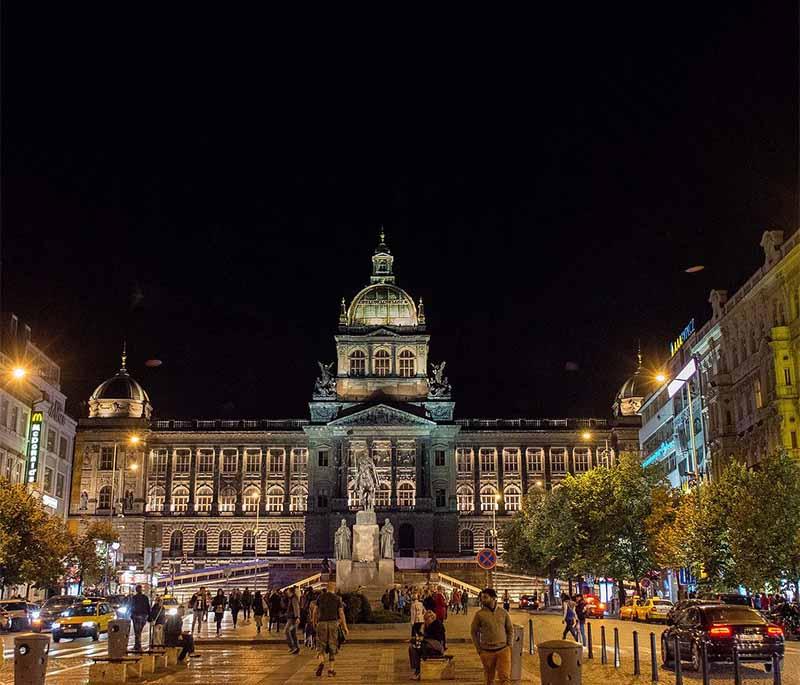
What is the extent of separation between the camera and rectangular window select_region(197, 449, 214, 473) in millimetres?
138500

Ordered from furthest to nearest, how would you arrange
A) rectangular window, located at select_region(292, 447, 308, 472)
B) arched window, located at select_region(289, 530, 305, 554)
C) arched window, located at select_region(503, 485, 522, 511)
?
rectangular window, located at select_region(292, 447, 308, 472) < arched window, located at select_region(503, 485, 522, 511) < arched window, located at select_region(289, 530, 305, 554)

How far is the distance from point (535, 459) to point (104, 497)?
190ft

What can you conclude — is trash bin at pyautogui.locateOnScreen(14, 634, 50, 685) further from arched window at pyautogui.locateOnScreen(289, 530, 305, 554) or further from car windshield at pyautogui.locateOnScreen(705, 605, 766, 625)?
arched window at pyautogui.locateOnScreen(289, 530, 305, 554)

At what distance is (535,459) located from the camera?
138750mm

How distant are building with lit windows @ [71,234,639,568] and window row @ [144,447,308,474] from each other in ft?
0.57

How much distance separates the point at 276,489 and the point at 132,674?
373 ft

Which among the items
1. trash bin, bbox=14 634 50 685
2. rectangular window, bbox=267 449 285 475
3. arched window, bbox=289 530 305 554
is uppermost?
rectangular window, bbox=267 449 285 475

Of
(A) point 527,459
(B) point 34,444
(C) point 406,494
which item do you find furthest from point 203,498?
(B) point 34,444

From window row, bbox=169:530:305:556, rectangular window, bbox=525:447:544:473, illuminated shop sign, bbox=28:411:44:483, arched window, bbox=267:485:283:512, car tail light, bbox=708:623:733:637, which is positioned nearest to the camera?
car tail light, bbox=708:623:733:637

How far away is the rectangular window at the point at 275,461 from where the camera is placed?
13825cm

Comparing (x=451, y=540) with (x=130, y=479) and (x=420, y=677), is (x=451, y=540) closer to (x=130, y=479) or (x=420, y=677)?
(x=130, y=479)

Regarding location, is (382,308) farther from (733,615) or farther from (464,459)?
(733,615)

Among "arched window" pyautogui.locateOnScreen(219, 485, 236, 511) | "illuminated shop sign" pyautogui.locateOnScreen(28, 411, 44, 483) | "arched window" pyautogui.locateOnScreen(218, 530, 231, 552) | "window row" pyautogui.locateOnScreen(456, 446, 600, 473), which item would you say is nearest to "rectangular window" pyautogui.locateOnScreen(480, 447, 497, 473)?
"window row" pyautogui.locateOnScreen(456, 446, 600, 473)

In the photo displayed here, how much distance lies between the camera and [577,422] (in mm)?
140750
